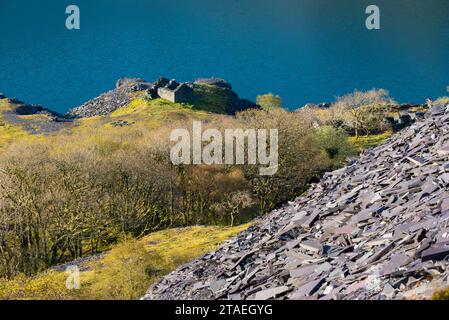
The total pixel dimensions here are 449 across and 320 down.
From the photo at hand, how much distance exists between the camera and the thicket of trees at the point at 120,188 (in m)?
74.8

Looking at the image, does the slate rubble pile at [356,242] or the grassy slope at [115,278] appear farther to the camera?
→ the grassy slope at [115,278]

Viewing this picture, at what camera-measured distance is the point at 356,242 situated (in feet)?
84.4

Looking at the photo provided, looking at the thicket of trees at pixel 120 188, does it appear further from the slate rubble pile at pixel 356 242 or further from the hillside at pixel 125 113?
the slate rubble pile at pixel 356 242

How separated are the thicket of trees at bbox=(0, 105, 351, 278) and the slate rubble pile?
141 ft

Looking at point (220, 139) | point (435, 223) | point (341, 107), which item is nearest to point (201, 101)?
point (341, 107)

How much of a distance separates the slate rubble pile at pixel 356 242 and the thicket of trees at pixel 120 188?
43.1 metres

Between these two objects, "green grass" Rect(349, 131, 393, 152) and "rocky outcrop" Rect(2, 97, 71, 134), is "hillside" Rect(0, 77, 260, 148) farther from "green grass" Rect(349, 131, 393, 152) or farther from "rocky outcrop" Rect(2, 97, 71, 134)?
"green grass" Rect(349, 131, 393, 152)

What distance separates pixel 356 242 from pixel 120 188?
66.4 m

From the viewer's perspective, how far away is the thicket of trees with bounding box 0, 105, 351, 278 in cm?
7475

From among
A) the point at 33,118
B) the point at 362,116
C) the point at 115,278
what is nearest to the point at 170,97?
the point at 33,118

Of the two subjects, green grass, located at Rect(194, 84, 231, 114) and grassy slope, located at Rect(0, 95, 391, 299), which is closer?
grassy slope, located at Rect(0, 95, 391, 299)

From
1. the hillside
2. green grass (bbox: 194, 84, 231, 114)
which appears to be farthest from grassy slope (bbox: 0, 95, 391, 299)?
green grass (bbox: 194, 84, 231, 114)

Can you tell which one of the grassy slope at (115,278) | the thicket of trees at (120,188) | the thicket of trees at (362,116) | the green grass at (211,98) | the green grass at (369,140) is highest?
the green grass at (211,98)

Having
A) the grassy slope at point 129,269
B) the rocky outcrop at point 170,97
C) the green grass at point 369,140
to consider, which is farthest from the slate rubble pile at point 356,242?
the rocky outcrop at point 170,97
